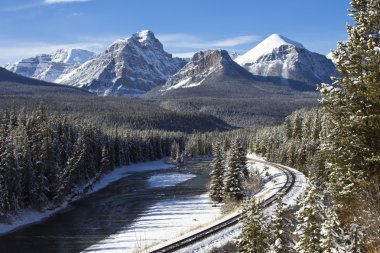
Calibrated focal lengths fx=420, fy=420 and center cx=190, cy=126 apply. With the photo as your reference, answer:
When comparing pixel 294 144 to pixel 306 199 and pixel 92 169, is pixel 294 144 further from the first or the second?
pixel 306 199

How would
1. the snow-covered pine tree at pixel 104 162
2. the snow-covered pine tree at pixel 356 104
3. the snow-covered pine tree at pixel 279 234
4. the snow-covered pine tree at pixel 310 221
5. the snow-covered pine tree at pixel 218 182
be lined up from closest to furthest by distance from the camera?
1. the snow-covered pine tree at pixel 310 221
2. the snow-covered pine tree at pixel 356 104
3. the snow-covered pine tree at pixel 279 234
4. the snow-covered pine tree at pixel 218 182
5. the snow-covered pine tree at pixel 104 162

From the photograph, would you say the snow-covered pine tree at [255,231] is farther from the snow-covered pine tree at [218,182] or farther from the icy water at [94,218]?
the snow-covered pine tree at [218,182]

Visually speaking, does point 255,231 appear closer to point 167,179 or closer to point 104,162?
point 167,179

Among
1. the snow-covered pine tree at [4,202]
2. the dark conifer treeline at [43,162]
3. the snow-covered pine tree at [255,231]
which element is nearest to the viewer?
the snow-covered pine tree at [255,231]

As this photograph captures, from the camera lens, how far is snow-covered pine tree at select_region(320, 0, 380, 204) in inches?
667

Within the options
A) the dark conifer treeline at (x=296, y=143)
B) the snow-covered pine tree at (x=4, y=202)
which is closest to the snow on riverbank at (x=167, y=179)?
the dark conifer treeline at (x=296, y=143)

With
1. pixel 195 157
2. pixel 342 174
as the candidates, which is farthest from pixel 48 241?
pixel 195 157

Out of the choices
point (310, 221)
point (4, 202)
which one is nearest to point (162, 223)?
point (4, 202)

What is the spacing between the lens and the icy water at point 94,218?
45.1 meters

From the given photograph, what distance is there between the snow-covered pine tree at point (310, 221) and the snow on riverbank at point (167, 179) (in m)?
75.0

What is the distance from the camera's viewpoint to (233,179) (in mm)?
57188

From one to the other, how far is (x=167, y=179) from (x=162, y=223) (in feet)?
167

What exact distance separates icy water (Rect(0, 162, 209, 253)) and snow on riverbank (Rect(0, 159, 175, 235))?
1.66 meters

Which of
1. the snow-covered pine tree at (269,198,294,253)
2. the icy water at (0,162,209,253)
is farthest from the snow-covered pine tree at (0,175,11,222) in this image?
the snow-covered pine tree at (269,198,294,253)
